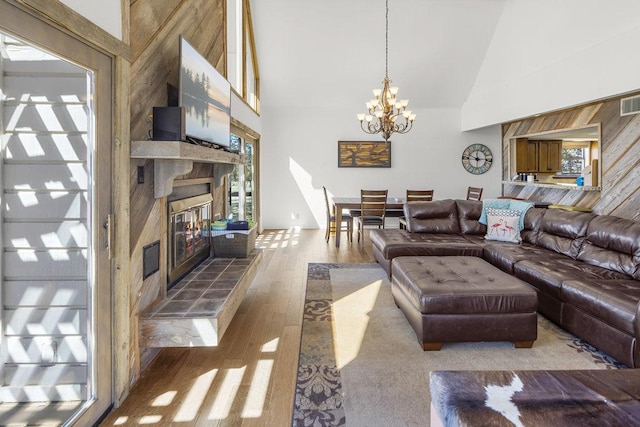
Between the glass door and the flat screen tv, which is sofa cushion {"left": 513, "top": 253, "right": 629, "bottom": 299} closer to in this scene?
the flat screen tv

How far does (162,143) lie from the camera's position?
6.73 ft

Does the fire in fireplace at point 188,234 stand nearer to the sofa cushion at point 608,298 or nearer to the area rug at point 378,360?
the area rug at point 378,360

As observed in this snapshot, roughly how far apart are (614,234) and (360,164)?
5444mm

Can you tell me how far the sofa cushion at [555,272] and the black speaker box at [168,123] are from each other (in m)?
2.98

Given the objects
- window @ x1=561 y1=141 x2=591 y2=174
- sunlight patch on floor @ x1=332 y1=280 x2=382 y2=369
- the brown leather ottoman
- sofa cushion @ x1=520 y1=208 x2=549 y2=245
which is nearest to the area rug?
sunlight patch on floor @ x1=332 y1=280 x2=382 y2=369

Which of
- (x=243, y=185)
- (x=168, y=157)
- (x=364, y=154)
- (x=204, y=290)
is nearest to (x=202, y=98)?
(x=168, y=157)

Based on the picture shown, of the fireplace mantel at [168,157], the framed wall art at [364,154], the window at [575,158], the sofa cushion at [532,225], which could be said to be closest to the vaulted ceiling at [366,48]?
the framed wall art at [364,154]

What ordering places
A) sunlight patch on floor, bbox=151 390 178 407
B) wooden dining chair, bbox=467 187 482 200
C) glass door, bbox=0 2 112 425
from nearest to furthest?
1. glass door, bbox=0 2 112 425
2. sunlight patch on floor, bbox=151 390 178 407
3. wooden dining chair, bbox=467 187 482 200

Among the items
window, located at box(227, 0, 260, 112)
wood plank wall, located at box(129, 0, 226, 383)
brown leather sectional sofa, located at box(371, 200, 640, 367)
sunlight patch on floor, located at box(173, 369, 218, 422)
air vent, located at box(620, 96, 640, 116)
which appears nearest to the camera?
sunlight patch on floor, located at box(173, 369, 218, 422)

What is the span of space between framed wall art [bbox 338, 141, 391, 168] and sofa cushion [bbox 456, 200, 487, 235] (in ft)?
11.1

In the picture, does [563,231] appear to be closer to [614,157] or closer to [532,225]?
[532,225]

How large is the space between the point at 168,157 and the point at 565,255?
12.3ft

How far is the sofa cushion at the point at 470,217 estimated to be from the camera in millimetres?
4879

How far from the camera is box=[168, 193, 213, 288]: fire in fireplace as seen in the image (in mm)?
2727
